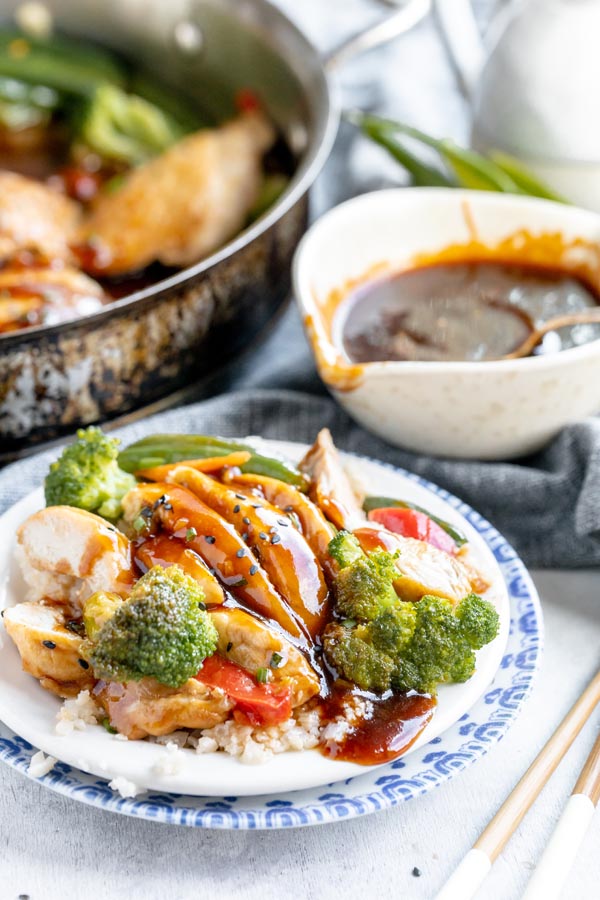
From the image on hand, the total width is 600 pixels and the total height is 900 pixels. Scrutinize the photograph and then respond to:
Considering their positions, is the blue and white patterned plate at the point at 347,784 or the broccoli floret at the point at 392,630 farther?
the broccoli floret at the point at 392,630

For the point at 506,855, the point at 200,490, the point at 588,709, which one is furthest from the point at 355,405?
the point at 506,855

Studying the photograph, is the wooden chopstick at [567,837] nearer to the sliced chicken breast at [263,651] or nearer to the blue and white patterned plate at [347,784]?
the blue and white patterned plate at [347,784]

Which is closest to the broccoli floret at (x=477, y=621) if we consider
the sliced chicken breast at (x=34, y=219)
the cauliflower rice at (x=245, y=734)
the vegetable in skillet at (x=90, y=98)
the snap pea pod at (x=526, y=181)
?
the cauliflower rice at (x=245, y=734)

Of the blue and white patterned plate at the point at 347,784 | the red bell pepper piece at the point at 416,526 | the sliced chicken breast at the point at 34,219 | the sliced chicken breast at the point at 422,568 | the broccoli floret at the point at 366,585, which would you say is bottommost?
the blue and white patterned plate at the point at 347,784

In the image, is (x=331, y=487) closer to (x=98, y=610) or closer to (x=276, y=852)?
(x=98, y=610)

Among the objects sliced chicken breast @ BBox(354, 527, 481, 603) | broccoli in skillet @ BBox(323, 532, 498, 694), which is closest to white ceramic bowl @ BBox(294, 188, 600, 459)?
sliced chicken breast @ BBox(354, 527, 481, 603)

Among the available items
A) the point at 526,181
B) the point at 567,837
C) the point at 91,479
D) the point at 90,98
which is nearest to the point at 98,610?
the point at 91,479

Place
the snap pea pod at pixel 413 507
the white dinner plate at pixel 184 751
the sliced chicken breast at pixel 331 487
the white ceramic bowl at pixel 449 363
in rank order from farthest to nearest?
the white ceramic bowl at pixel 449 363, the snap pea pod at pixel 413 507, the sliced chicken breast at pixel 331 487, the white dinner plate at pixel 184 751
